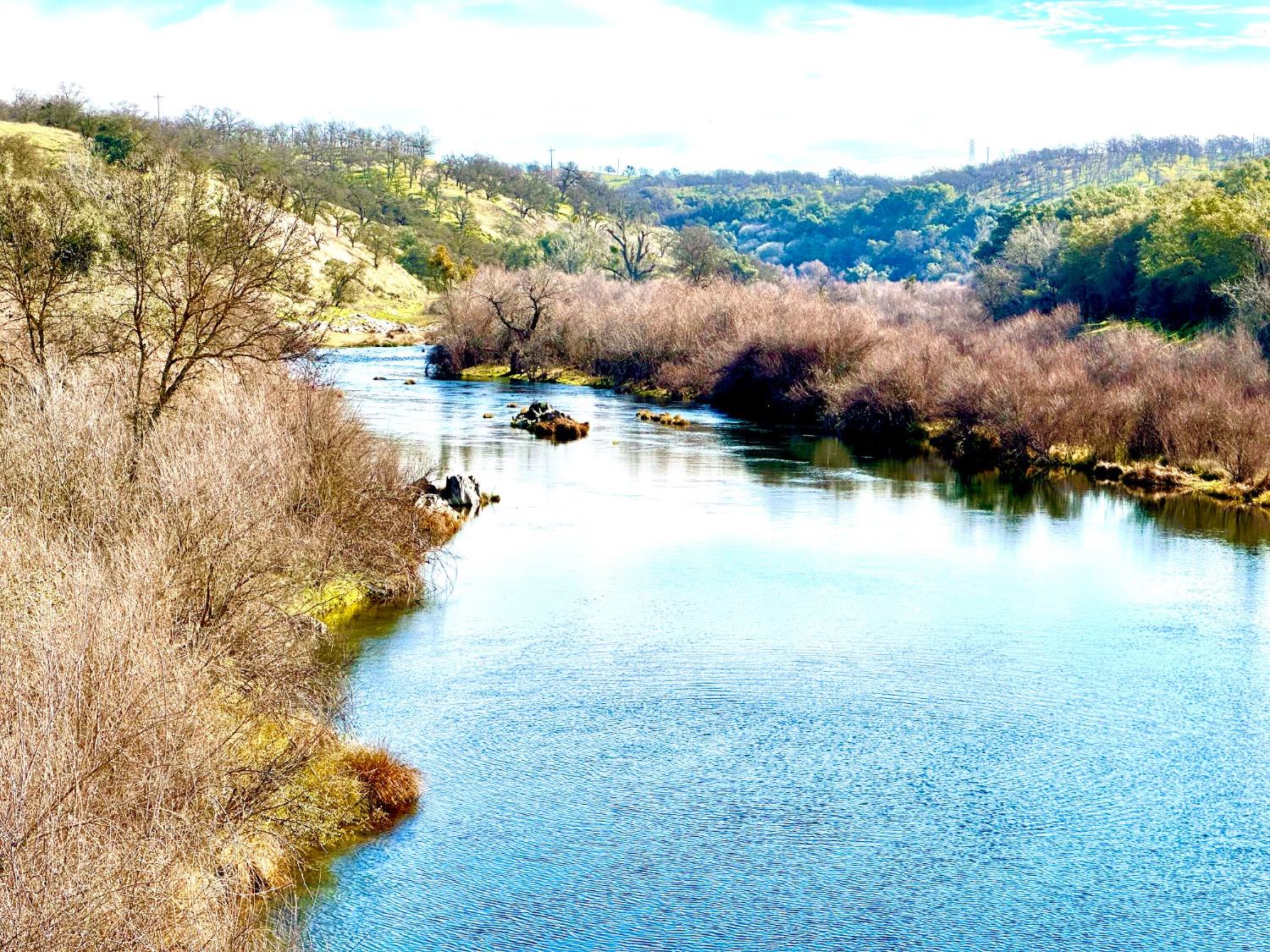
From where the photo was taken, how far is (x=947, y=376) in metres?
54.8

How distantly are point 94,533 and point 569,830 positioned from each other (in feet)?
26.0

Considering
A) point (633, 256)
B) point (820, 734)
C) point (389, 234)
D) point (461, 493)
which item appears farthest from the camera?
point (389, 234)

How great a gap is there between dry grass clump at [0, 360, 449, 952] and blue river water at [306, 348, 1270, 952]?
5.57 ft

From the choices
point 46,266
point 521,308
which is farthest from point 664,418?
point 46,266

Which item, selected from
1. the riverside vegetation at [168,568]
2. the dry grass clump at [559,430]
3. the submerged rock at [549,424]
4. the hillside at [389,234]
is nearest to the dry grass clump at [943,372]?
the submerged rock at [549,424]

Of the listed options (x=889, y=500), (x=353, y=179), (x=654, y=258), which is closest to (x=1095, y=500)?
(x=889, y=500)

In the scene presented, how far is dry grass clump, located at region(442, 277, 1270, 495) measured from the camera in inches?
1850

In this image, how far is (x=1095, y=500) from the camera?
42250mm

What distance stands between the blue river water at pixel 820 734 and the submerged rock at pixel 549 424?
15.3 meters

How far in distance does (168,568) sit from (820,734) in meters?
10.3

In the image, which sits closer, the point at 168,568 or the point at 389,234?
the point at 168,568

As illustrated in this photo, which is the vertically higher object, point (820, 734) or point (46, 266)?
point (46, 266)

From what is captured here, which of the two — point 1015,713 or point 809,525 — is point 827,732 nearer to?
point 1015,713

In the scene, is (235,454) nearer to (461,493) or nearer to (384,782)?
(384,782)
